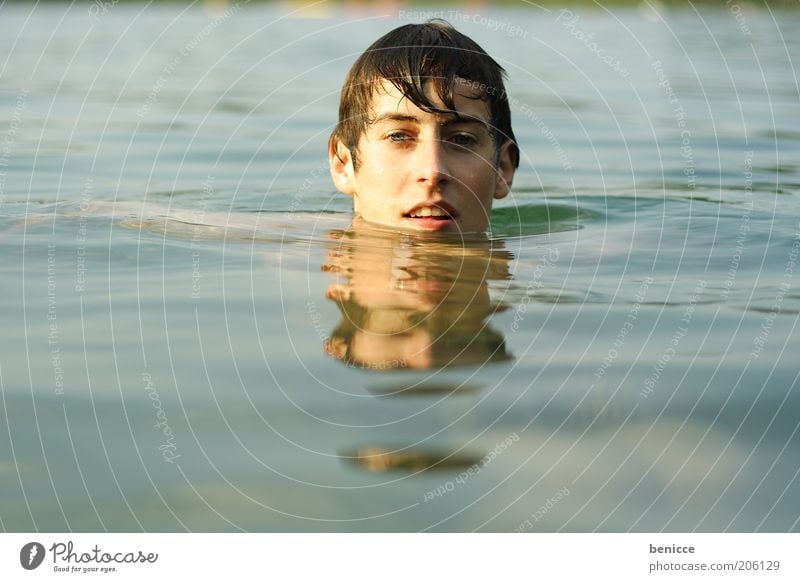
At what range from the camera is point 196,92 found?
36.6 ft

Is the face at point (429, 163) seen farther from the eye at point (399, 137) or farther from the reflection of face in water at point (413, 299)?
the reflection of face in water at point (413, 299)

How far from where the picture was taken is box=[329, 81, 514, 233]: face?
469cm

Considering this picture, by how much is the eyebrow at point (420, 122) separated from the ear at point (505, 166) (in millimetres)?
256

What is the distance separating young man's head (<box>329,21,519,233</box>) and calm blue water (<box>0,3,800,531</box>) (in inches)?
8.9

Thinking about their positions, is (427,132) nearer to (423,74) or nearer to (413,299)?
(423,74)

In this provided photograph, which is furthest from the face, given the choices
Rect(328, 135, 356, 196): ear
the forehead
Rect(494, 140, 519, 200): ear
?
Rect(328, 135, 356, 196): ear

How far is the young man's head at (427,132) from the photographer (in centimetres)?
471

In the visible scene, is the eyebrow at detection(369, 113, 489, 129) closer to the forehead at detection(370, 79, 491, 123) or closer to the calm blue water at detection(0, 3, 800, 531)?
the forehead at detection(370, 79, 491, 123)
